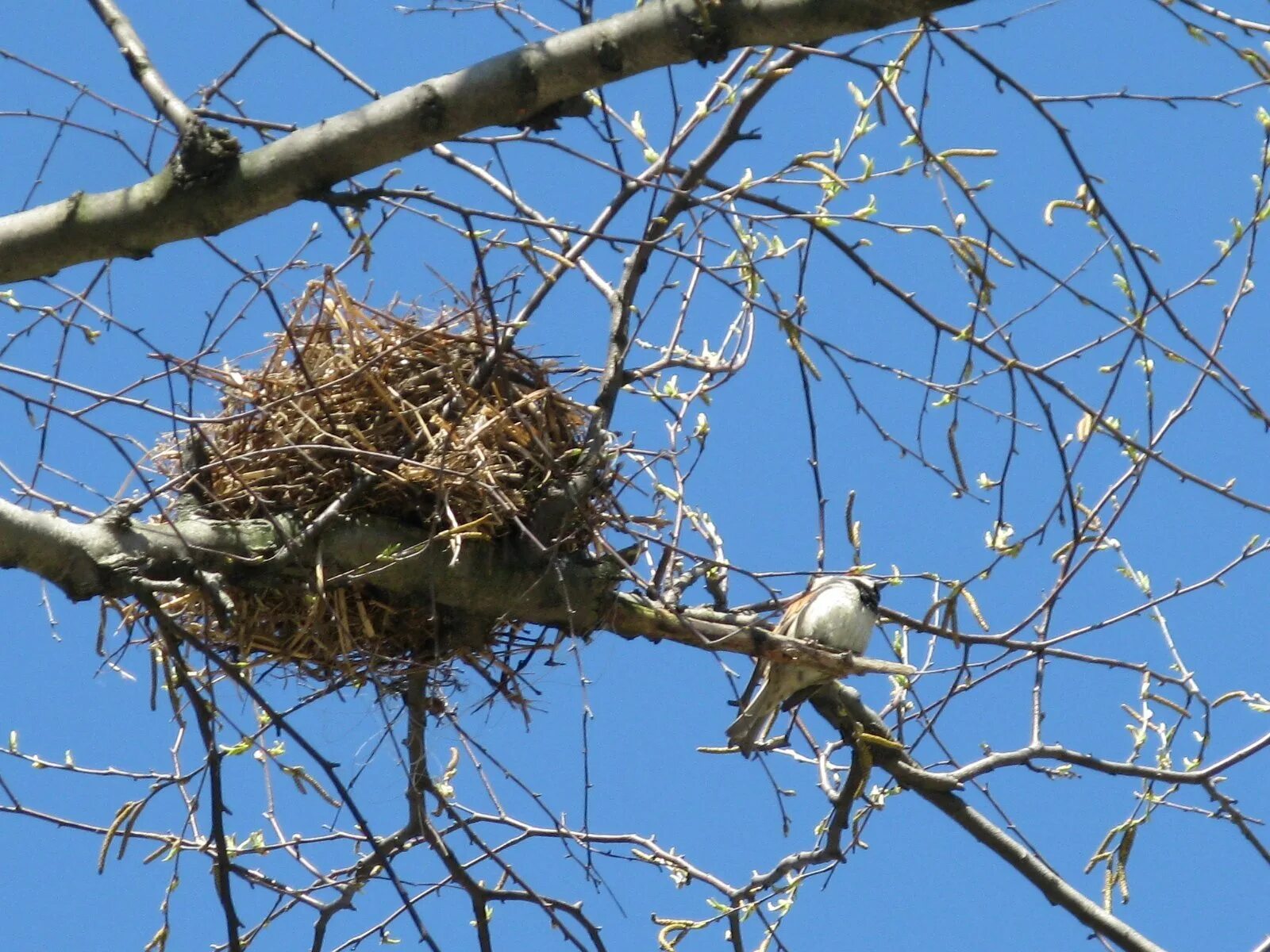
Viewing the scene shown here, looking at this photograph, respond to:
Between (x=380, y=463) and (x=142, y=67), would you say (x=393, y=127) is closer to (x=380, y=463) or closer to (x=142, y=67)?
(x=142, y=67)

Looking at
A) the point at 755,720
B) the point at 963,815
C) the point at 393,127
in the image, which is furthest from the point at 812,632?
the point at 393,127

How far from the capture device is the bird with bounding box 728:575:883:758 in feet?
12.4

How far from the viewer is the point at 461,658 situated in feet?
11.9

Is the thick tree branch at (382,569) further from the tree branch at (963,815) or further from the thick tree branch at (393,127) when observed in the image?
the thick tree branch at (393,127)

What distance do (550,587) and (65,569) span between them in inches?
46.4

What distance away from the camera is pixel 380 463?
10.8 feet

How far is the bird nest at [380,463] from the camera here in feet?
10.8

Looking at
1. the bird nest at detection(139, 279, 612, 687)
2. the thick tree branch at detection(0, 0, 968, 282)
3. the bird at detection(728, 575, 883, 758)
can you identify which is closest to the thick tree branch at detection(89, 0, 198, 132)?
the thick tree branch at detection(0, 0, 968, 282)

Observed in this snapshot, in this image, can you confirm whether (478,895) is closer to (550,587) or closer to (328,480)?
(550,587)

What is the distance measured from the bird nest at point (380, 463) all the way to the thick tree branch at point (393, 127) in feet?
2.24

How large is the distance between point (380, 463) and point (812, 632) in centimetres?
151

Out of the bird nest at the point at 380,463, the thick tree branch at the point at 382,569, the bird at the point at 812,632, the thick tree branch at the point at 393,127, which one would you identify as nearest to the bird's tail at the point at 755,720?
the bird at the point at 812,632

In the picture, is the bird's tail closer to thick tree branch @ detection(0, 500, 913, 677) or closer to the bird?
the bird

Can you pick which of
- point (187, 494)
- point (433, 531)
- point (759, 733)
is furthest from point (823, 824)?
point (187, 494)
